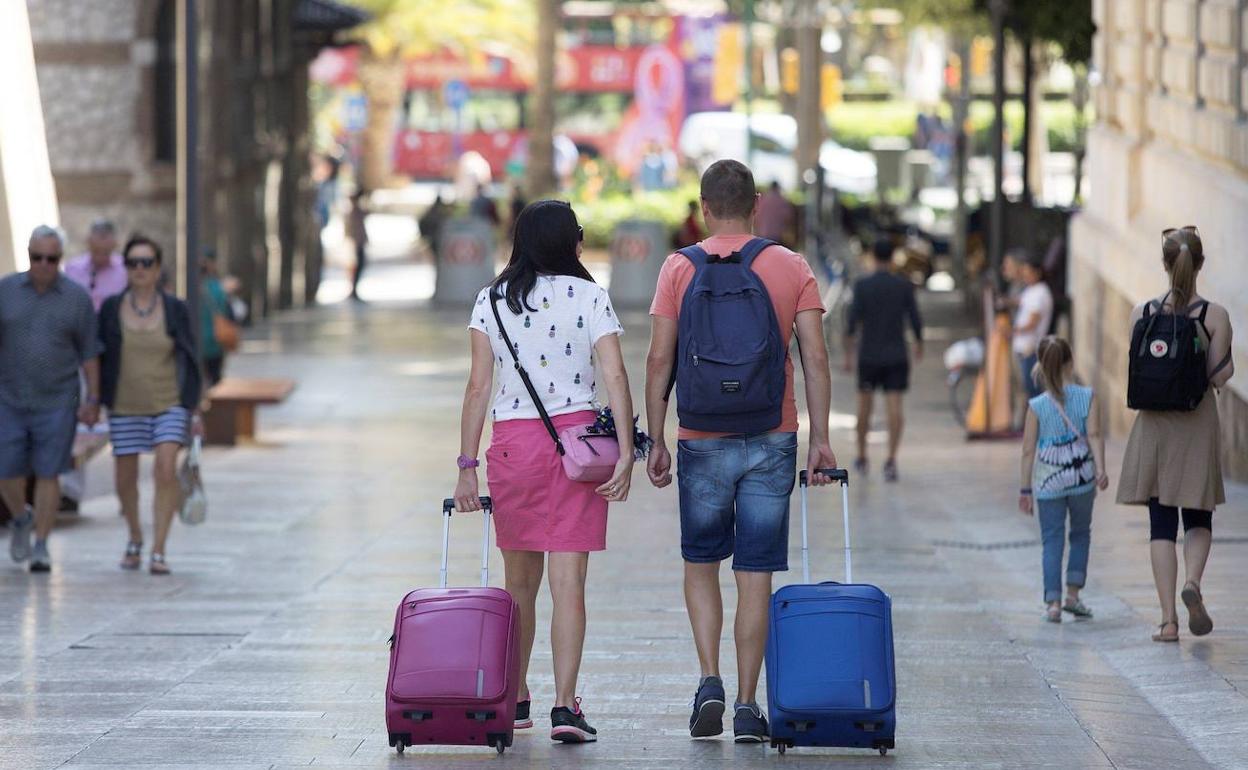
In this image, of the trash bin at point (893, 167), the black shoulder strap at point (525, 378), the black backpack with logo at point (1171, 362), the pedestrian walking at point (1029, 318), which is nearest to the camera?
the black shoulder strap at point (525, 378)

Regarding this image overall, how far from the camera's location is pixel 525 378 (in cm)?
709

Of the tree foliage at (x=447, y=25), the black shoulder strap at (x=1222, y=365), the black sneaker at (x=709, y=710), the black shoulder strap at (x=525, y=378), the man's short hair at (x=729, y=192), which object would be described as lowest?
the black sneaker at (x=709, y=710)

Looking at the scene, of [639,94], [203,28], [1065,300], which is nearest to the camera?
[1065,300]

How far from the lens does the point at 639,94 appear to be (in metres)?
60.4

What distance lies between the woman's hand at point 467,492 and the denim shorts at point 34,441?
471 centimetres

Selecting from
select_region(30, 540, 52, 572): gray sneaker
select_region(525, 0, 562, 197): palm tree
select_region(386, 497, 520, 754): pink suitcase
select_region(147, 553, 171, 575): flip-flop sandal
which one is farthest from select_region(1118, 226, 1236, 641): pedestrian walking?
select_region(525, 0, 562, 197): palm tree

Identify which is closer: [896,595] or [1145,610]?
[1145,610]

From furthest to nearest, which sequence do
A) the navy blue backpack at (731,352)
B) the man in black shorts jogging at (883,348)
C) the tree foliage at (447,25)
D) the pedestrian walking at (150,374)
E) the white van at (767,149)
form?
the white van at (767,149) < the tree foliage at (447,25) < the man in black shorts jogging at (883,348) < the pedestrian walking at (150,374) < the navy blue backpack at (731,352)

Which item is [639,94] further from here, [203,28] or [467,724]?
[467,724]

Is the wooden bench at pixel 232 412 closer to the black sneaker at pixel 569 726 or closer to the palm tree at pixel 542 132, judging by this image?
the black sneaker at pixel 569 726

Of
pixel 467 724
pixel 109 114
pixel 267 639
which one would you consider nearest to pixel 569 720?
pixel 467 724

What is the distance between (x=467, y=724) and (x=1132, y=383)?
3.45 m

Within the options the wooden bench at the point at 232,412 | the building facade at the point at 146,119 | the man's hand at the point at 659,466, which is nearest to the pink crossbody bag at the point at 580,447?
the man's hand at the point at 659,466

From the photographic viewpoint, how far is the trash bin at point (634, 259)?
33.4m
